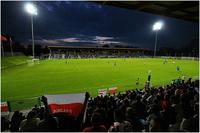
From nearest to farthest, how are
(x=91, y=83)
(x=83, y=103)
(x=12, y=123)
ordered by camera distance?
(x=83, y=103) < (x=12, y=123) < (x=91, y=83)

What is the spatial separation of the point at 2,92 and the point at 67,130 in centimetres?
1441

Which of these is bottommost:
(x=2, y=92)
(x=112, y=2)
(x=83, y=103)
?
(x=2, y=92)

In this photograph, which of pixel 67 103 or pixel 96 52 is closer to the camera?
pixel 67 103

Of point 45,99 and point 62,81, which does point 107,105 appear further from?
point 62,81

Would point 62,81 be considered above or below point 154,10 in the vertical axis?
below

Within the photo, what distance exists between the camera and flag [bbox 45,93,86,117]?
4422mm

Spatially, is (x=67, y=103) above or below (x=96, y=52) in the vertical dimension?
below

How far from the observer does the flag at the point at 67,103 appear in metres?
4.42

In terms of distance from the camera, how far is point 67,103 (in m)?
4.54

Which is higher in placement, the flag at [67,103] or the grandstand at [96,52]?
the grandstand at [96,52]

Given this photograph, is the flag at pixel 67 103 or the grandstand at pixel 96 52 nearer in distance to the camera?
the flag at pixel 67 103

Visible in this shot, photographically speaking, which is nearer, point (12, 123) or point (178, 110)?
point (178, 110)

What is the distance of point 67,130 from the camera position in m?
A: 3.79

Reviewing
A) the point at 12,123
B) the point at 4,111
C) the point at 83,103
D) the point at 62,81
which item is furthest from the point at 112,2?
the point at 62,81
